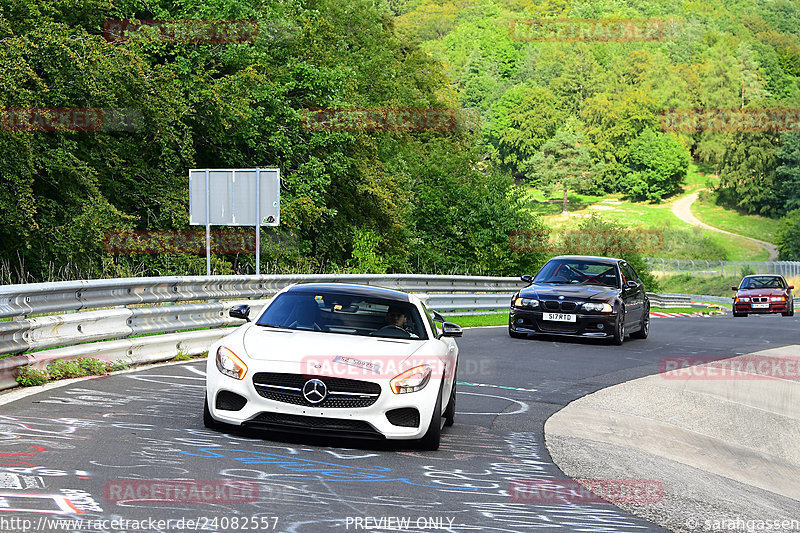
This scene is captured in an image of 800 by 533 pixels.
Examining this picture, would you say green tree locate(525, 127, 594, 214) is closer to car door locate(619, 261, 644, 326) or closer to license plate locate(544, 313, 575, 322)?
car door locate(619, 261, 644, 326)

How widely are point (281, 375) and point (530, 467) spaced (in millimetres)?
A: 1850

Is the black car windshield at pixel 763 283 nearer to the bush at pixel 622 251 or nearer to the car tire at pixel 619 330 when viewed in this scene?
the car tire at pixel 619 330

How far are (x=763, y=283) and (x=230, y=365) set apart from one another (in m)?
32.7

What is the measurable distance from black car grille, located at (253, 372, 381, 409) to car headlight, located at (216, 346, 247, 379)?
14cm

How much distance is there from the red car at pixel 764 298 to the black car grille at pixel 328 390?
31.1m

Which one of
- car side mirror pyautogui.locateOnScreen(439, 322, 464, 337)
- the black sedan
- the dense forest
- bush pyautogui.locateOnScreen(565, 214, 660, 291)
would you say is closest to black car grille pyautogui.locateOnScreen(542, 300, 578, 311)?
the black sedan

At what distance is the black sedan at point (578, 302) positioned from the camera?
1806 centimetres

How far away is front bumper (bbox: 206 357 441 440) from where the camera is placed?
726 cm

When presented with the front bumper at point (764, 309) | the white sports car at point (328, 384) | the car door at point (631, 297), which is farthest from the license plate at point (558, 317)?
the front bumper at point (764, 309)

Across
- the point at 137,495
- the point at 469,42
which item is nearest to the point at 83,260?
the point at 137,495

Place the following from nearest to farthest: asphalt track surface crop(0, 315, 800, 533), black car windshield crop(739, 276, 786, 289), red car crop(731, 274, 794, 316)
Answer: asphalt track surface crop(0, 315, 800, 533)
red car crop(731, 274, 794, 316)
black car windshield crop(739, 276, 786, 289)

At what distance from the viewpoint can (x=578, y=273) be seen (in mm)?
19422

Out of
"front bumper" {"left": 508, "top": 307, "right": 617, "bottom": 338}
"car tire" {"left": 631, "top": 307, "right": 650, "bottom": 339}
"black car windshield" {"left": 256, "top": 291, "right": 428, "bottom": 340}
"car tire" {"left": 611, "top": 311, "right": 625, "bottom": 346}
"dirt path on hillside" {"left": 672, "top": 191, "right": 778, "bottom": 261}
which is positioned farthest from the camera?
"dirt path on hillside" {"left": 672, "top": 191, "right": 778, "bottom": 261}

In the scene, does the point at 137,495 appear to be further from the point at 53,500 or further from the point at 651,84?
the point at 651,84
